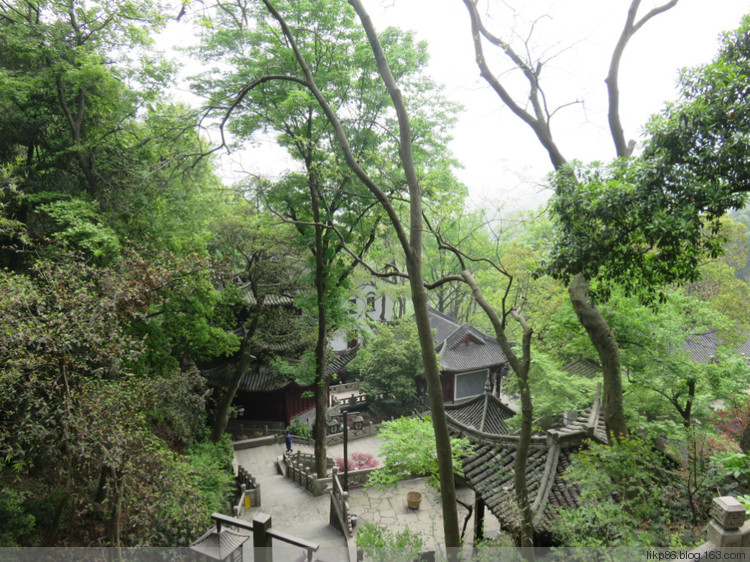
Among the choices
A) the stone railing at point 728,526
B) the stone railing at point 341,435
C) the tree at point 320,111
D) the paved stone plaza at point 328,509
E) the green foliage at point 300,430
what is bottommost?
the paved stone plaza at point 328,509

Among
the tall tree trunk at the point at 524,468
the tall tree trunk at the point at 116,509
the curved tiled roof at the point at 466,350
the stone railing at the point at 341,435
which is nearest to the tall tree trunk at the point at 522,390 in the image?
the tall tree trunk at the point at 524,468

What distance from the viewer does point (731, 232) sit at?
16.5 metres

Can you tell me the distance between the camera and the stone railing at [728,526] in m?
3.12

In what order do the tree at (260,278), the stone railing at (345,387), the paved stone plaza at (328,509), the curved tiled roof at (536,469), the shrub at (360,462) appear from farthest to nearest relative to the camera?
1. the stone railing at (345,387)
2. the shrub at (360,462)
3. the tree at (260,278)
4. the paved stone plaza at (328,509)
5. the curved tiled roof at (536,469)

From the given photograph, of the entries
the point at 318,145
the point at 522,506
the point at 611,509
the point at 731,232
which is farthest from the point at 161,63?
the point at 731,232

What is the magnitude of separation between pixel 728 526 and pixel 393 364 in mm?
18287

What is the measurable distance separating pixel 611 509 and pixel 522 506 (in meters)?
1.19

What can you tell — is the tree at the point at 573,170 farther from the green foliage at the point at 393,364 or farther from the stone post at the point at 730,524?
the green foliage at the point at 393,364

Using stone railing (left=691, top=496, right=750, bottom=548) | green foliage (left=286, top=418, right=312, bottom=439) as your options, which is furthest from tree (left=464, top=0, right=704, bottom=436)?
green foliage (left=286, top=418, right=312, bottom=439)

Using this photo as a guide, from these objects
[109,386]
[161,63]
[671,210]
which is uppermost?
[161,63]

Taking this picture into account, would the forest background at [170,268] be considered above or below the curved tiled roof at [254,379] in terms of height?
above

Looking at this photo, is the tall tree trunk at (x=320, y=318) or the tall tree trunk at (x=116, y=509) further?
the tall tree trunk at (x=320, y=318)

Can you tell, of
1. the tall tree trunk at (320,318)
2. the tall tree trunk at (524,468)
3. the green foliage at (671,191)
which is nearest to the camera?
the green foliage at (671,191)

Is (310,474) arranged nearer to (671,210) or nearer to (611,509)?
(611,509)
